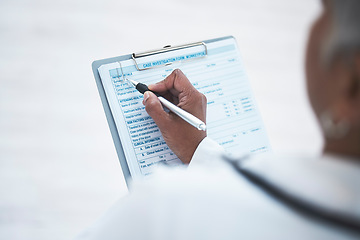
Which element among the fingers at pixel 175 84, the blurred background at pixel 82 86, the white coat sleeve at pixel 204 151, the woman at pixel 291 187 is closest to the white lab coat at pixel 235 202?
the woman at pixel 291 187

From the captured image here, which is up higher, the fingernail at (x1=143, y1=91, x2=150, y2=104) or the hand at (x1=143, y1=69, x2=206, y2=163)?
the fingernail at (x1=143, y1=91, x2=150, y2=104)

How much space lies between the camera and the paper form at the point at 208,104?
83cm

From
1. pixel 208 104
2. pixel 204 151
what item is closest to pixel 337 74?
pixel 204 151

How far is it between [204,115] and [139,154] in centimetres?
16

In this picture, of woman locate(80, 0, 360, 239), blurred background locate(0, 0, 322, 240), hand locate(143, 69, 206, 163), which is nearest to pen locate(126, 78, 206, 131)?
hand locate(143, 69, 206, 163)

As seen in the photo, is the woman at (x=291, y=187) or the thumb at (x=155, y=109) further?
the thumb at (x=155, y=109)

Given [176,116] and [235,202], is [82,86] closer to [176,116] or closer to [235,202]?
[176,116]

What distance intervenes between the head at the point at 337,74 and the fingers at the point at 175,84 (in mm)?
403

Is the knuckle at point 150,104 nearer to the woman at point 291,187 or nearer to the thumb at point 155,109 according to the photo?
the thumb at point 155,109

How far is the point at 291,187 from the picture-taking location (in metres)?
0.40

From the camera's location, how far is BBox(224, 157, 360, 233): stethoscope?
37 cm

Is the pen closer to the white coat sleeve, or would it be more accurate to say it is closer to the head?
the white coat sleeve

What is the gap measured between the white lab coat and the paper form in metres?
0.35

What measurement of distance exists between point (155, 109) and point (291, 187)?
0.45 metres
